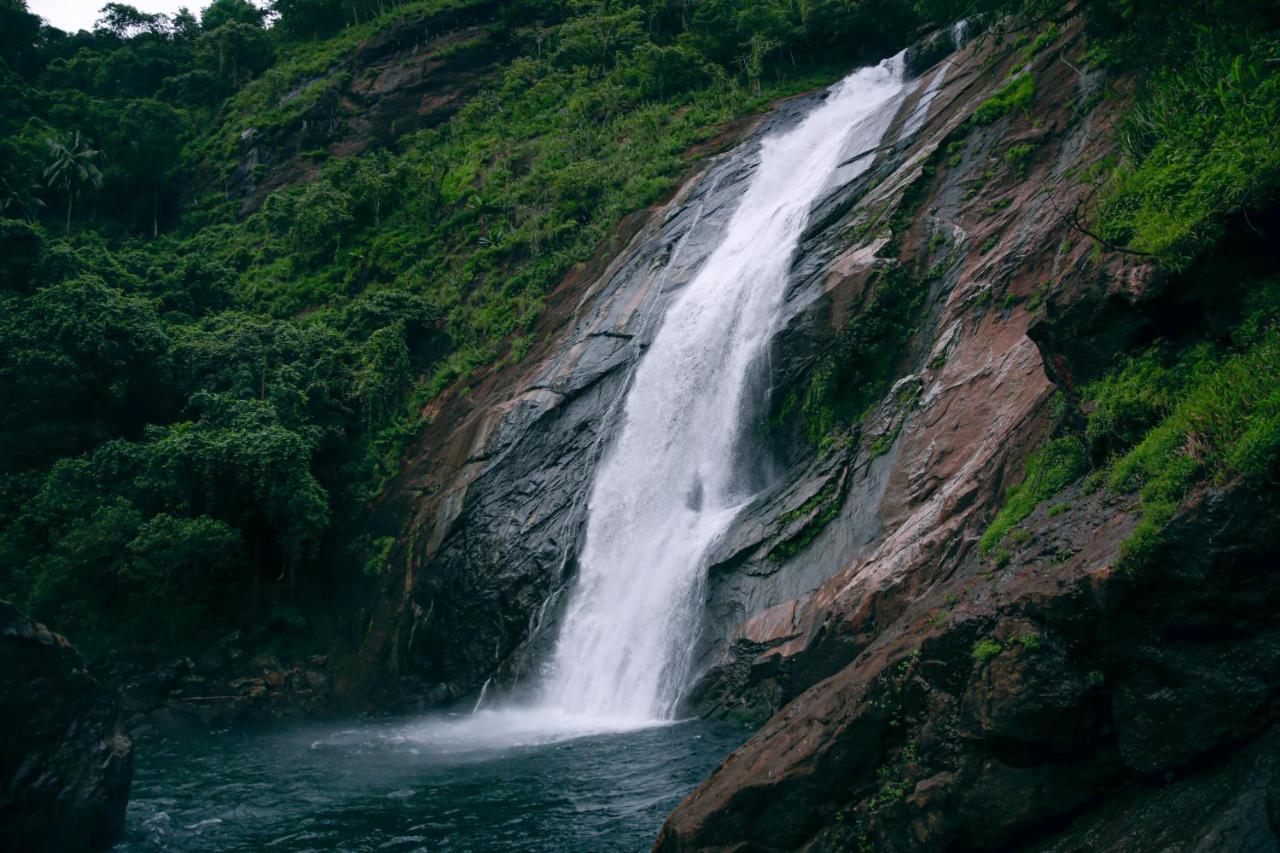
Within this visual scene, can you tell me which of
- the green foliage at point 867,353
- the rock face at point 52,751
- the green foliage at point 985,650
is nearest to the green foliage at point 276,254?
the green foliage at point 867,353

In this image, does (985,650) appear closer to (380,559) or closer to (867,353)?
(867,353)

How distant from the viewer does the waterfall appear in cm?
1695

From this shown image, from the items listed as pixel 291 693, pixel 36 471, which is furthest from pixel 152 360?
pixel 291 693

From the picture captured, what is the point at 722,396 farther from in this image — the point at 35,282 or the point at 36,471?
the point at 35,282

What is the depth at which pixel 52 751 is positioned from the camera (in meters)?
10.9

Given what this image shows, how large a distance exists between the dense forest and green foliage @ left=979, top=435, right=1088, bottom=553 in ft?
0.16

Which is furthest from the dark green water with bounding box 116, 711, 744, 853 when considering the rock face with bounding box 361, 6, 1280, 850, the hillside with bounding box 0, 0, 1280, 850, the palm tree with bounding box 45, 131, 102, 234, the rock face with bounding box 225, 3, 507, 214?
the palm tree with bounding box 45, 131, 102, 234

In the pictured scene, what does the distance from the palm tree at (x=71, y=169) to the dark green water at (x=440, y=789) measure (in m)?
39.5

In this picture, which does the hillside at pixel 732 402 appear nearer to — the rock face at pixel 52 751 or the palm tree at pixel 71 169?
the palm tree at pixel 71 169

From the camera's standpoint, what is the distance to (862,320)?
1652cm

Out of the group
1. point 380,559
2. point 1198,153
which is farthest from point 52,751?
point 1198,153

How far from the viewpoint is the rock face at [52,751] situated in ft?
34.2

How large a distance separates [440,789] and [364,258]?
2956 cm

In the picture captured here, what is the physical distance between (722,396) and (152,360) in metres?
20.2
